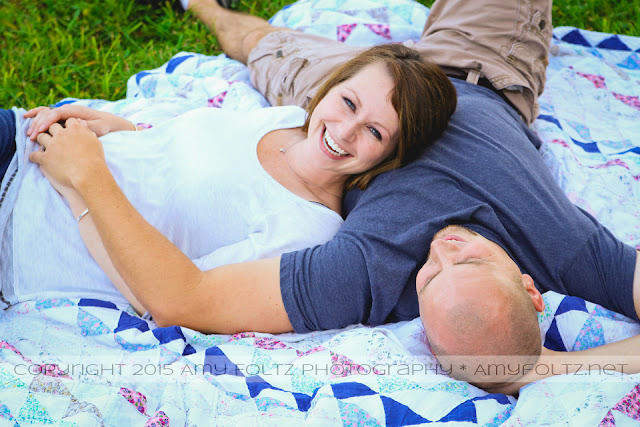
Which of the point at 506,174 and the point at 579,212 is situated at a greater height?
the point at 506,174

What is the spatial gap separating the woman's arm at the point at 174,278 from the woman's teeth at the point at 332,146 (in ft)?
1.71

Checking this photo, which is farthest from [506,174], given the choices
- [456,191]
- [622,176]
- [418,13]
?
[418,13]

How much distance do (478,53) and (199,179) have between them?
1625mm

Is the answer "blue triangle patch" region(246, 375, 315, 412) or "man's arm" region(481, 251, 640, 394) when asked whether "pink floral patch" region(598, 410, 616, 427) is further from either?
"blue triangle patch" region(246, 375, 315, 412)

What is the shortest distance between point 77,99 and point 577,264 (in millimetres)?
2589

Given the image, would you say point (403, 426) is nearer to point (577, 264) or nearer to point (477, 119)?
point (577, 264)

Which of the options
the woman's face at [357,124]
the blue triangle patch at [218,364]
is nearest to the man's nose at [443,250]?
the woman's face at [357,124]

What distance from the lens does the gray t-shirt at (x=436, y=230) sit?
189 centimetres

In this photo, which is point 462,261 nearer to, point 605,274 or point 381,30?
point 605,274

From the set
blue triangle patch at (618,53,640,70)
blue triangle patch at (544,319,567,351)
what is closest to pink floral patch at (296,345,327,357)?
blue triangle patch at (544,319,567,351)

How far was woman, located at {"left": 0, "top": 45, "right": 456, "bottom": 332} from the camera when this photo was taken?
200 cm

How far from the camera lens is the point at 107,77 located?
3.30 m

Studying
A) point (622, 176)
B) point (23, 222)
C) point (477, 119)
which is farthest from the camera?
point (622, 176)

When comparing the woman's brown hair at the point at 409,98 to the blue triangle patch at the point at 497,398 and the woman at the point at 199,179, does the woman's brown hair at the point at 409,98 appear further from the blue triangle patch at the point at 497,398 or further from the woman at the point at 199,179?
the blue triangle patch at the point at 497,398
